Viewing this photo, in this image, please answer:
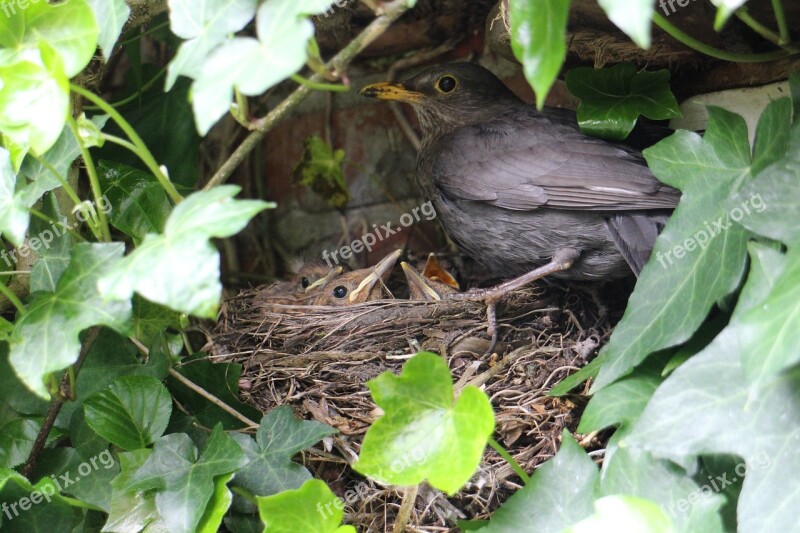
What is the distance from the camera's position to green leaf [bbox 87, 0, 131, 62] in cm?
170

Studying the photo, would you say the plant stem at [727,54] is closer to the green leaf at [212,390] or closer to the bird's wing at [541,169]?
the bird's wing at [541,169]

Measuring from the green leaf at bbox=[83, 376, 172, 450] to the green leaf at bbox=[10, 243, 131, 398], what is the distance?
370 mm

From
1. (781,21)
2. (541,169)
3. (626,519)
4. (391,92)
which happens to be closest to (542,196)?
(541,169)

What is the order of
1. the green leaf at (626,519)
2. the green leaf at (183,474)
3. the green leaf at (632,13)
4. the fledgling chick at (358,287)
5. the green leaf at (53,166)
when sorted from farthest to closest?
the fledgling chick at (358,287)
the green leaf at (53,166)
the green leaf at (183,474)
the green leaf at (626,519)
the green leaf at (632,13)

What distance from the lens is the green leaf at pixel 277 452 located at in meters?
1.96

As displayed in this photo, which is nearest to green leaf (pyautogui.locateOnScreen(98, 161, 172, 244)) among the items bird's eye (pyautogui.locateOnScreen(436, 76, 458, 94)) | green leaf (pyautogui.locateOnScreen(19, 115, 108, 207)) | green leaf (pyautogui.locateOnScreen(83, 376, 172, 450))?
green leaf (pyautogui.locateOnScreen(19, 115, 108, 207))

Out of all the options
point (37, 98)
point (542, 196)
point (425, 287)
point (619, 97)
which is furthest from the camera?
point (425, 287)

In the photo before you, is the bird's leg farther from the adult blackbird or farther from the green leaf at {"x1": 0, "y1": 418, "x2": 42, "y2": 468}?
the green leaf at {"x1": 0, "y1": 418, "x2": 42, "y2": 468}

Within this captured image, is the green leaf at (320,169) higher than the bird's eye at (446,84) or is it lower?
lower

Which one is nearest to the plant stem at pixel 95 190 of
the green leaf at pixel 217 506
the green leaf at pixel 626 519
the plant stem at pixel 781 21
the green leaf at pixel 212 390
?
the green leaf at pixel 212 390

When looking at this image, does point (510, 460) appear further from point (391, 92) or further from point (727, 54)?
point (391, 92)

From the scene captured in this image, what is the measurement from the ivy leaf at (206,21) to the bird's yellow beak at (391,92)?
1610mm

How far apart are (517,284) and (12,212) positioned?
4.90 feet

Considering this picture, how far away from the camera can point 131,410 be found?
78.1 inches
